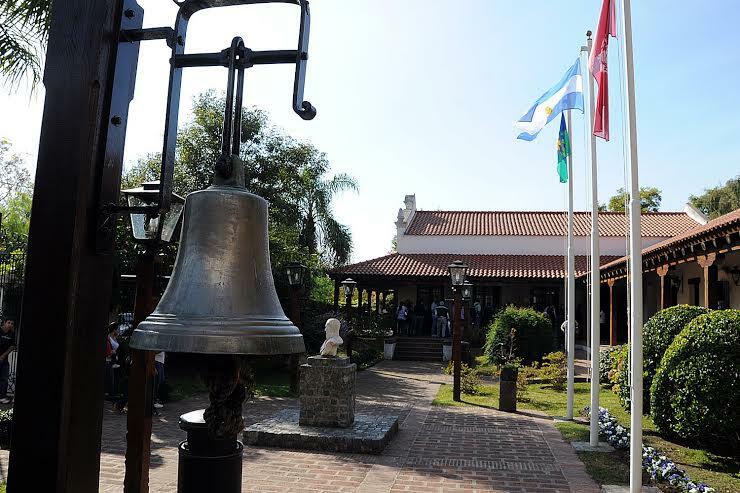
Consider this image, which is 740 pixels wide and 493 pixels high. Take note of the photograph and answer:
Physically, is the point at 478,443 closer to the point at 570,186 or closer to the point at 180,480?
the point at 570,186

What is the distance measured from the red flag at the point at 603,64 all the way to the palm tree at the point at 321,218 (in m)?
18.5

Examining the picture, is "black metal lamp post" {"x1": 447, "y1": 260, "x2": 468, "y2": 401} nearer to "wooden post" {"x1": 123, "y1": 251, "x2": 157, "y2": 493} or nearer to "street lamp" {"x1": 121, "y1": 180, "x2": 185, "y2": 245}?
"street lamp" {"x1": 121, "y1": 180, "x2": 185, "y2": 245}

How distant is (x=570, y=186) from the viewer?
9984mm

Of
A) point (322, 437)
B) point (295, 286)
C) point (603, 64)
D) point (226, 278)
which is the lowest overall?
point (322, 437)

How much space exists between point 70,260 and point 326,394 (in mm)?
7153

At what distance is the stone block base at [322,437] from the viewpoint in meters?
8.12

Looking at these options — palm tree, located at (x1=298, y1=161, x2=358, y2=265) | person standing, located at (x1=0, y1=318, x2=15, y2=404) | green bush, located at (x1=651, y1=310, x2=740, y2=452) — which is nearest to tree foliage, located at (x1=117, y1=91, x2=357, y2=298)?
palm tree, located at (x1=298, y1=161, x2=358, y2=265)

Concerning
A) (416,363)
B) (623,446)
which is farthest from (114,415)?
(416,363)

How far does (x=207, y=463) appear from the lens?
228 centimetres

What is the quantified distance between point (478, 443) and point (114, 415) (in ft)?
19.5

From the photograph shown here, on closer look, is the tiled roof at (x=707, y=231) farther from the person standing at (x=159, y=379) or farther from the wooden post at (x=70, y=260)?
the wooden post at (x=70, y=260)

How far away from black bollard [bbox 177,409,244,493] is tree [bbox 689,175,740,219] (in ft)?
133

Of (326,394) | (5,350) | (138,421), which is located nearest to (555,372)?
(326,394)

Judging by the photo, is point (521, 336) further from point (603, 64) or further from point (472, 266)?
point (603, 64)
